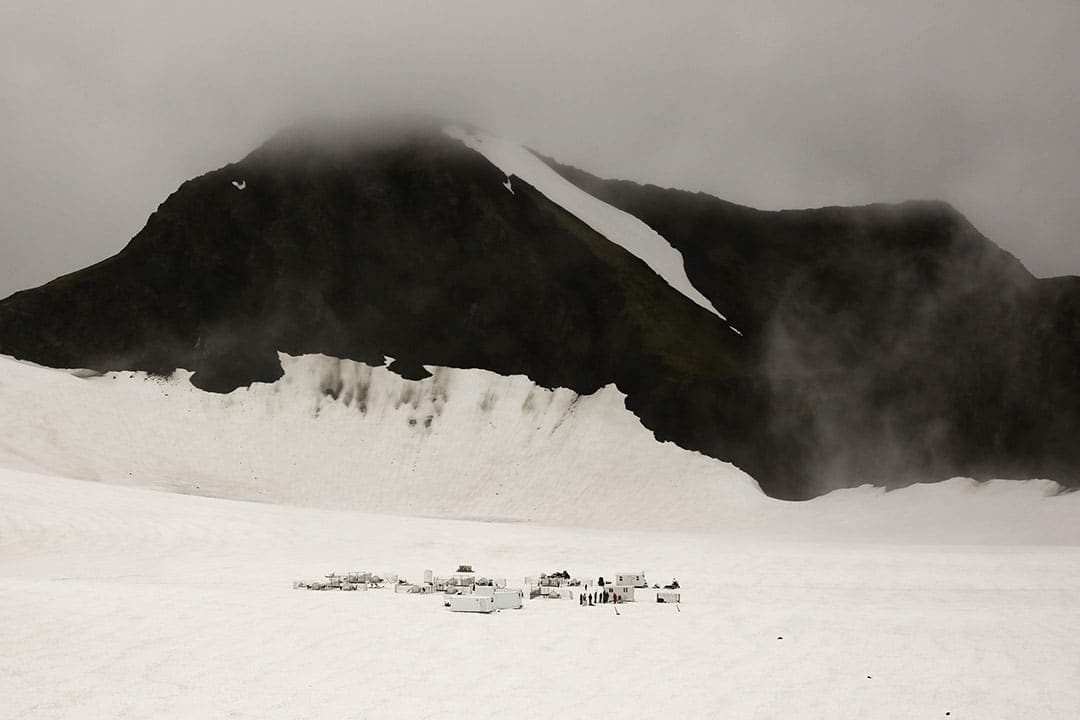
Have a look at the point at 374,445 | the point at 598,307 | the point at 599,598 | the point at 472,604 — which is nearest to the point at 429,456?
the point at 374,445

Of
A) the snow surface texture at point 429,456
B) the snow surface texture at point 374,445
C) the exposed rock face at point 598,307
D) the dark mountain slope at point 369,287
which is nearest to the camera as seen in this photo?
the snow surface texture at point 429,456

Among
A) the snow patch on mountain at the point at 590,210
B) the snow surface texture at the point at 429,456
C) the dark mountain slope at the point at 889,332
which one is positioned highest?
the snow patch on mountain at the point at 590,210

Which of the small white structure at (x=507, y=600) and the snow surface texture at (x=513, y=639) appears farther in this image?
the small white structure at (x=507, y=600)

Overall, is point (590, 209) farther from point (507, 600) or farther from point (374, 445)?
point (507, 600)

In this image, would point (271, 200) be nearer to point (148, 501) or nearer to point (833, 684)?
point (148, 501)

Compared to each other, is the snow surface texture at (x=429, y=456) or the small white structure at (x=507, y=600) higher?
A: the snow surface texture at (x=429, y=456)

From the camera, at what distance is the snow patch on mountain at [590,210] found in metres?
102

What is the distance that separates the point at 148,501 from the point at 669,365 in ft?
159

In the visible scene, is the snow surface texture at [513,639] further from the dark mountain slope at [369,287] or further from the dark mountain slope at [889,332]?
the dark mountain slope at [369,287]

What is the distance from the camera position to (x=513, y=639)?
23484 mm

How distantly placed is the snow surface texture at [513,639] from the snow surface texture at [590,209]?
63.3 m

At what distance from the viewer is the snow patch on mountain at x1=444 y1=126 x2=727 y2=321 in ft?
335

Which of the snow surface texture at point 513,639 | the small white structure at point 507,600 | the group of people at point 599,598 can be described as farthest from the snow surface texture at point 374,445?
the small white structure at point 507,600

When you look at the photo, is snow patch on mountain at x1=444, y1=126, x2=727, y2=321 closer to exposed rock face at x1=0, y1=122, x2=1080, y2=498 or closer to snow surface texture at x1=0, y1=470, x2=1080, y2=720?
exposed rock face at x1=0, y1=122, x2=1080, y2=498
